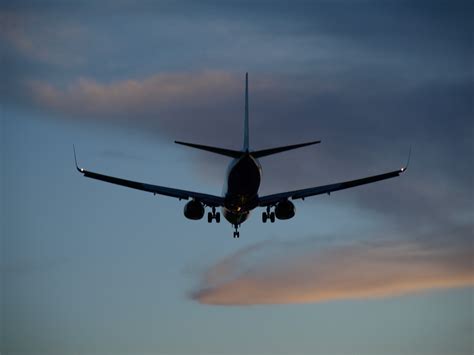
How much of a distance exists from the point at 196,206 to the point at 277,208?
24.7 feet

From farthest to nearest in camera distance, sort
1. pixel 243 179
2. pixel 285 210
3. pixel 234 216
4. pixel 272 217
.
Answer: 1. pixel 234 216
2. pixel 272 217
3. pixel 285 210
4. pixel 243 179

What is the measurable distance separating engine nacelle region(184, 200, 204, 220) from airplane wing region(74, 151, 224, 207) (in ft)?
2.91

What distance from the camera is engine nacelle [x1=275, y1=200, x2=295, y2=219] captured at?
7931cm

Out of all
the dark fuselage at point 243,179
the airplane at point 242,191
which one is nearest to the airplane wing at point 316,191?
the airplane at point 242,191

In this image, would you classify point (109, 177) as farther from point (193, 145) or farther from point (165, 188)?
point (193, 145)

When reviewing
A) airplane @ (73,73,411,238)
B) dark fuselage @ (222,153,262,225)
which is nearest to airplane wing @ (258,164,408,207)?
airplane @ (73,73,411,238)

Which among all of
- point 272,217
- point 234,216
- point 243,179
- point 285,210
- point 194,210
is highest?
point 234,216

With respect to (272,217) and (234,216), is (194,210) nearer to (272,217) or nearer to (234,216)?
(234,216)

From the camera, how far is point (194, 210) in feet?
264

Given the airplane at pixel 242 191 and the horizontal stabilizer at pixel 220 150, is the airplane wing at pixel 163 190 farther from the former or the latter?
the horizontal stabilizer at pixel 220 150

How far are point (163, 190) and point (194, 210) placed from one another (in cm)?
488

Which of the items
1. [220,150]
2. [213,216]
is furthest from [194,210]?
[220,150]

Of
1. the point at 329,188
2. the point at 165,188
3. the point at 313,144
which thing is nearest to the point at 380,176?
the point at 329,188

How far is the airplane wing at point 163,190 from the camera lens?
267ft
